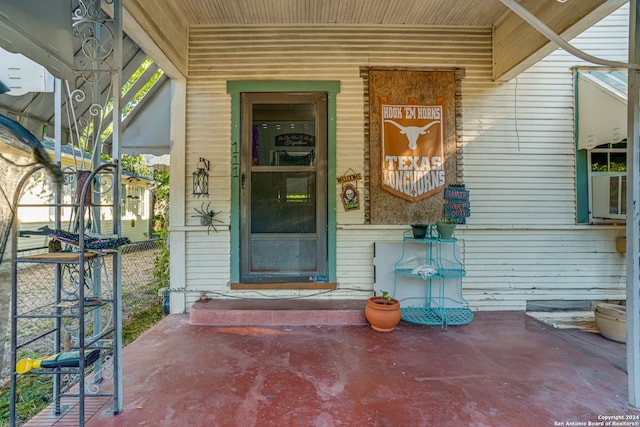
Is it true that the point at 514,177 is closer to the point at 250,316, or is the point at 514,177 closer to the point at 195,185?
the point at 250,316

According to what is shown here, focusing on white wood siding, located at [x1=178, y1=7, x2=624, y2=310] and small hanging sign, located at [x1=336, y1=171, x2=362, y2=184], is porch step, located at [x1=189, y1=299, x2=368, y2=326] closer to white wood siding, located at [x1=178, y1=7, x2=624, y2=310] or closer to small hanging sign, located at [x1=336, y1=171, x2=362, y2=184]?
white wood siding, located at [x1=178, y1=7, x2=624, y2=310]

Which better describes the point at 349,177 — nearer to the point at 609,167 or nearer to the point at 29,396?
the point at 609,167

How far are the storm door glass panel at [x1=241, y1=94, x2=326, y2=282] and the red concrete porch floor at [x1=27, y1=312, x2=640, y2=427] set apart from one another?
0.87 meters

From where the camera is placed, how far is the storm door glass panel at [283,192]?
3.71 m

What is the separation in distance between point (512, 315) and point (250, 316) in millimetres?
3078

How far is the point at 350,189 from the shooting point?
3.67 meters

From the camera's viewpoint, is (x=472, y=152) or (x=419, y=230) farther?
(x=472, y=152)

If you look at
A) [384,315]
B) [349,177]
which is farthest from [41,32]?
[384,315]

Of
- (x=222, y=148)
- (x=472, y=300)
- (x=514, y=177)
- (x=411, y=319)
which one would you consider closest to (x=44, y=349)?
(x=222, y=148)

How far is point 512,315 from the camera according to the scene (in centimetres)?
361

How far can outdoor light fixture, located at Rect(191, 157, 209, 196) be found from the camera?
364 cm

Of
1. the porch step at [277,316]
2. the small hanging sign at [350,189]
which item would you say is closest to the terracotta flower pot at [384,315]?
the porch step at [277,316]

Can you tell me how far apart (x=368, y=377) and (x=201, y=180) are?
2.79 metres

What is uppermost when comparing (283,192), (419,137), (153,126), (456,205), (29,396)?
(153,126)
